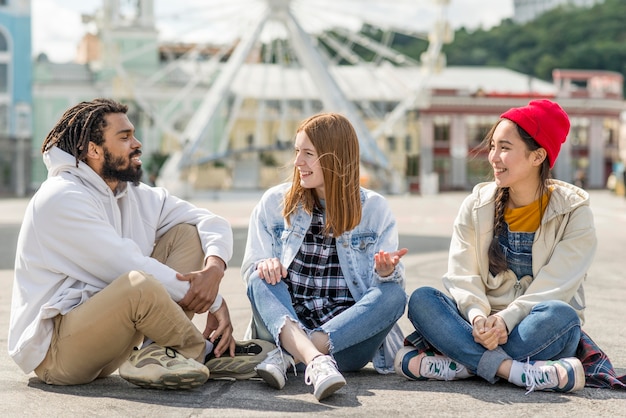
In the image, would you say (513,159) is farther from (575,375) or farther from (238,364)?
(238,364)

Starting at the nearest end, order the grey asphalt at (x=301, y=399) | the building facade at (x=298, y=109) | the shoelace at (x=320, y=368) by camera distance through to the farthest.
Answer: the grey asphalt at (x=301, y=399), the shoelace at (x=320, y=368), the building facade at (x=298, y=109)

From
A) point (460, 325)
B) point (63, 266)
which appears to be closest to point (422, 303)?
point (460, 325)

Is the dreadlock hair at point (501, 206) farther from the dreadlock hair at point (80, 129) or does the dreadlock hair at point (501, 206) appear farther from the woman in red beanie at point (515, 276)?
the dreadlock hair at point (80, 129)

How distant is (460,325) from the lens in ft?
13.1

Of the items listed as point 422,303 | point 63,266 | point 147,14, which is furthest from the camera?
point 147,14

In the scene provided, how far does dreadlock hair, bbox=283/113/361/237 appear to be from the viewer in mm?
4180

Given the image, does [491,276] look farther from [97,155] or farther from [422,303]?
[97,155]

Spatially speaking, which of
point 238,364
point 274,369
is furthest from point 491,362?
point 238,364

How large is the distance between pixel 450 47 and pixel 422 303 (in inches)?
3144

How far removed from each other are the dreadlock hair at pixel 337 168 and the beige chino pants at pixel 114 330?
795 mm

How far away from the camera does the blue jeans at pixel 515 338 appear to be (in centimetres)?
391

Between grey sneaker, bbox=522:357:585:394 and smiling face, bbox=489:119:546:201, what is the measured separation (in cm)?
81

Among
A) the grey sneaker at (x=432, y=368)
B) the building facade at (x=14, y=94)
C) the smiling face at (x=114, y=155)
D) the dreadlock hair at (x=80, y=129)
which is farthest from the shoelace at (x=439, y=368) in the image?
the building facade at (x=14, y=94)

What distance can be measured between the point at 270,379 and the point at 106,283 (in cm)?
77
